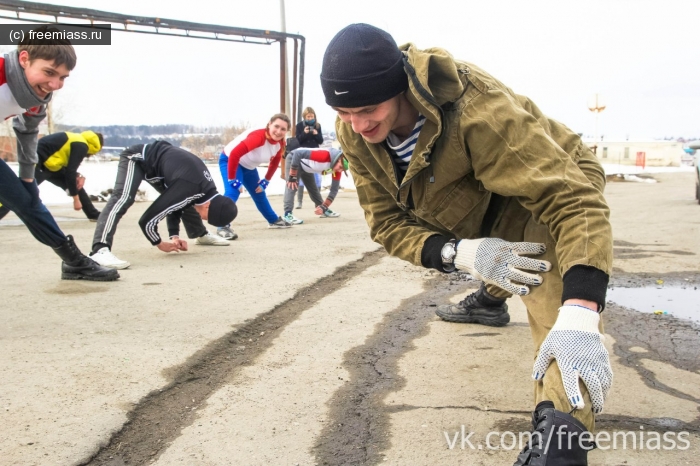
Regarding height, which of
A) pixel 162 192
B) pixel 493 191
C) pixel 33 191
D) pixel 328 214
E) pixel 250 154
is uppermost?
pixel 493 191

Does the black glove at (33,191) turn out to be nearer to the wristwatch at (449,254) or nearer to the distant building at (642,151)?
the wristwatch at (449,254)

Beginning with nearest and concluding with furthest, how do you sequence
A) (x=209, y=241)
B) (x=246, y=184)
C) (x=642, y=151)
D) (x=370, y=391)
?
(x=370, y=391)
(x=209, y=241)
(x=246, y=184)
(x=642, y=151)

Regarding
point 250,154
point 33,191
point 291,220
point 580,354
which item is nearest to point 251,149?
point 250,154

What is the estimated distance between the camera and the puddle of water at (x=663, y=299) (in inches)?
161

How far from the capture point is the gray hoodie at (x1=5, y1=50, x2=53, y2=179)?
13.1ft

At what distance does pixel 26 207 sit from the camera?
449cm

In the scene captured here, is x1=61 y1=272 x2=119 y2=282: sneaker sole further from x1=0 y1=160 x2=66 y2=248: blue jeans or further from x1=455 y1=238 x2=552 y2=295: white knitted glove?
x1=455 y1=238 x2=552 y2=295: white knitted glove

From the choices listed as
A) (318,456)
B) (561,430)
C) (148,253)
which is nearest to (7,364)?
(318,456)

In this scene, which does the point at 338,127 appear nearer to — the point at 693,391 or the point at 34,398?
the point at 34,398

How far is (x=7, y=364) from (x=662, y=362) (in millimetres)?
3021

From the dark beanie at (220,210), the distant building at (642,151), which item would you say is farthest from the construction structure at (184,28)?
the distant building at (642,151)

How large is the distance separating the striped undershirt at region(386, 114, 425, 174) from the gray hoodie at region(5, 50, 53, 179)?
2.60 meters

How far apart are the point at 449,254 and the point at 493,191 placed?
341mm

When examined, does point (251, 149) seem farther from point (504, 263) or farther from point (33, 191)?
point (504, 263)
